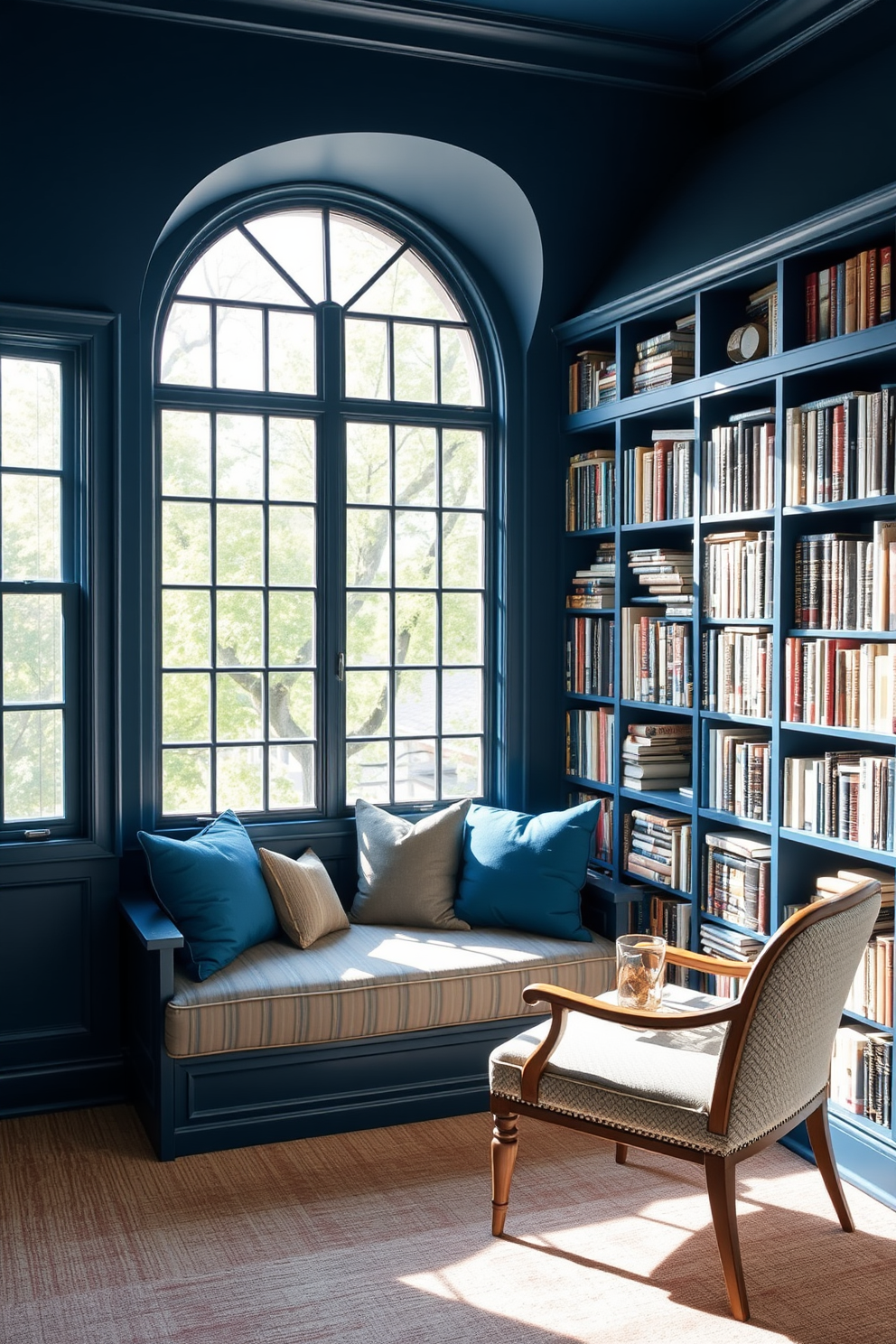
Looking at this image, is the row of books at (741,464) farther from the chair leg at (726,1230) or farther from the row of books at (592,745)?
the chair leg at (726,1230)

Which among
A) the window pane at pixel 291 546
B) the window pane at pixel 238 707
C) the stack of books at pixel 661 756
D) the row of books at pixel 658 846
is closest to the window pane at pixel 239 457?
the window pane at pixel 291 546

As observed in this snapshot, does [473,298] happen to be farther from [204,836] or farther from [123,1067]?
[123,1067]

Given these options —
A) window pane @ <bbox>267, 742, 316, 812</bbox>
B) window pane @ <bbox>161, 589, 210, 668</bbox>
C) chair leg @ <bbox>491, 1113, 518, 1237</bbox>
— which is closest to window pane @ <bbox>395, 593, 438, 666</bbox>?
window pane @ <bbox>267, 742, 316, 812</bbox>

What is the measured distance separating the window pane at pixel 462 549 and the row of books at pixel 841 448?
1.57m

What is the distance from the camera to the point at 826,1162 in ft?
10.6

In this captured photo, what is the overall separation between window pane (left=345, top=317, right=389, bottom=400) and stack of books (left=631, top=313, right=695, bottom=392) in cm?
103

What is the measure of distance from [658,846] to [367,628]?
4.52 ft

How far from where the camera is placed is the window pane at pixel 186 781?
4488 millimetres

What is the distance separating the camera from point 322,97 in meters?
4.32

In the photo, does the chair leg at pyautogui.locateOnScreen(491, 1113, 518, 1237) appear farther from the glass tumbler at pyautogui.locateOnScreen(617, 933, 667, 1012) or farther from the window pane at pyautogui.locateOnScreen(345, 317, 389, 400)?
the window pane at pyautogui.locateOnScreen(345, 317, 389, 400)

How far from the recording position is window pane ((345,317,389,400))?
15.6ft

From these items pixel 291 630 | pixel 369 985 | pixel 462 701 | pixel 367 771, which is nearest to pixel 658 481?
pixel 462 701

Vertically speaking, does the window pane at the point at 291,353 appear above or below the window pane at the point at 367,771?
above

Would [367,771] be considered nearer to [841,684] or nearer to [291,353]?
[291,353]
